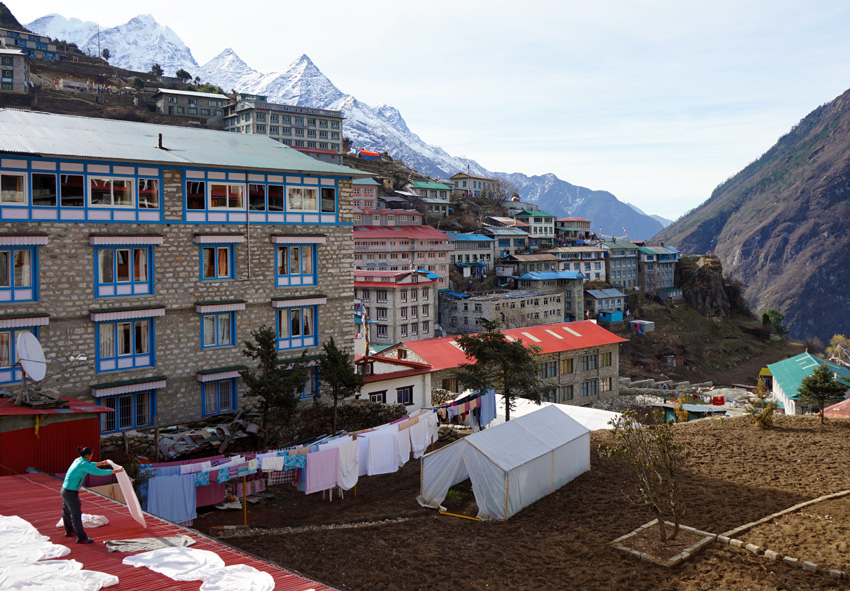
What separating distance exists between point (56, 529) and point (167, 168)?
11215 mm

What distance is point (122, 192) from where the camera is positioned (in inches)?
654

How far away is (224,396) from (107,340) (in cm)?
369

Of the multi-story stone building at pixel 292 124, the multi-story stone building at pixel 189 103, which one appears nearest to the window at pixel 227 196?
Result: the multi-story stone building at pixel 292 124

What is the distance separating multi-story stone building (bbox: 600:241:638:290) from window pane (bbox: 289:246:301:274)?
7270cm

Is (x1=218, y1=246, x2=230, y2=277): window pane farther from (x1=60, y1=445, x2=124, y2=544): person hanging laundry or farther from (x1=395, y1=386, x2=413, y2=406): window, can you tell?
(x1=60, y1=445, x2=124, y2=544): person hanging laundry

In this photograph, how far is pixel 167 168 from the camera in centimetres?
1723

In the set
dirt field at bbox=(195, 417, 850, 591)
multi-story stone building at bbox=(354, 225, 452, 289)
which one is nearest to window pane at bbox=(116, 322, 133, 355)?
dirt field at bbox=(195, 417, 850, 591)

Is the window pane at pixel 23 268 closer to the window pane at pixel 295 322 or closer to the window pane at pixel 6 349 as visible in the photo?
the window pane at pixel 6 349

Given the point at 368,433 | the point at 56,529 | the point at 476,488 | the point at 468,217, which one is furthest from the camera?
the point at 468,217

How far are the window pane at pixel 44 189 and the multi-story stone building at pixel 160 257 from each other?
0.02 meters

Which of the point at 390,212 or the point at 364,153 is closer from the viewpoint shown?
the point at 390,212

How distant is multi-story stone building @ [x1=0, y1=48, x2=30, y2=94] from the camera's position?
75625 millimetres

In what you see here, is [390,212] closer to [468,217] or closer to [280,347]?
[468,217]

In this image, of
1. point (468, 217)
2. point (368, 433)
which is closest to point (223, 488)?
point (368, 433)
